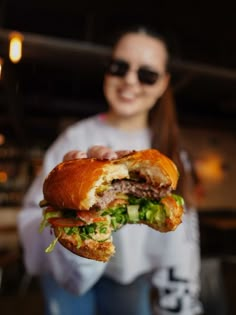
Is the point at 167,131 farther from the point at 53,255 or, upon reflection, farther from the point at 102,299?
the point at 102,299

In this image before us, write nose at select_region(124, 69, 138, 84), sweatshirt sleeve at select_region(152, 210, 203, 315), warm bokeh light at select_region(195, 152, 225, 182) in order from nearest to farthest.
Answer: nose at select_region(124, 69, 138, 84), sweatshirt sleeve at select_region(152, 210, 203, 315), warm bokeh light at select_region(195, 152, 225, 182)

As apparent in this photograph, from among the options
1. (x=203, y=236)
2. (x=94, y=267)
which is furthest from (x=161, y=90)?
(x=203, y=236)

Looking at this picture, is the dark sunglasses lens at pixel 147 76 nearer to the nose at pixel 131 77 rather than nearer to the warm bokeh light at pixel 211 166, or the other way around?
the nose at pixel 131 77

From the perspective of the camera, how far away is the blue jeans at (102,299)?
1.02m

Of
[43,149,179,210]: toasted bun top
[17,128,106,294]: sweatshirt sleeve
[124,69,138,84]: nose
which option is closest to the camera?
[43,149,179,210]: toasted bun top

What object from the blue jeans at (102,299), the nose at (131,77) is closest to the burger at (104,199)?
the nose at (131,77)

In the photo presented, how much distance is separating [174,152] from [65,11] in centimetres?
260

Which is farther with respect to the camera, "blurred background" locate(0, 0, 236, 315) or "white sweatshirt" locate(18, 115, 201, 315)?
"blurred background" locate(0, 0, 236, 315)

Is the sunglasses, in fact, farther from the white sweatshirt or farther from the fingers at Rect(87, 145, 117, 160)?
the fingers at Rect(87, 145, 117, 160)

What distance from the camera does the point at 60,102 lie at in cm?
499

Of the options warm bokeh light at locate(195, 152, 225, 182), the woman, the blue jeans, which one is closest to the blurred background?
warm bokeh light at locate(195, 152, 225, 182)

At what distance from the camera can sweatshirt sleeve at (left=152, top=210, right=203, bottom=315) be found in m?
0.96

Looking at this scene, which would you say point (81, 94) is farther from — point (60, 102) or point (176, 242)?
point (176, 242)

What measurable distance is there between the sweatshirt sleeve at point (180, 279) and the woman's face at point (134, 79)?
34cm
